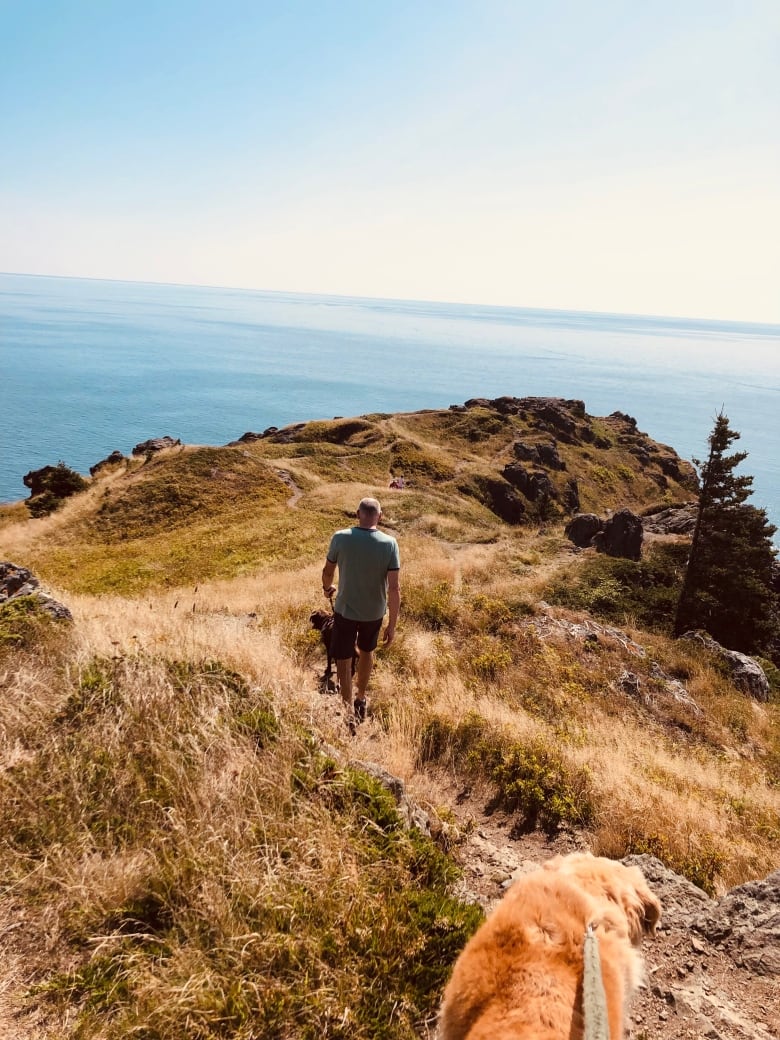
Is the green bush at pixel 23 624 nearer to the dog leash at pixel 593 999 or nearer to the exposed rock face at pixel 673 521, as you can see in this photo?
the dog leash at pixel 593 999

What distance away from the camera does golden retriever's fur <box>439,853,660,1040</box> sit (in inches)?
82.2

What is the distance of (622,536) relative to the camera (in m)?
37.7

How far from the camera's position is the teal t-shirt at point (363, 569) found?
658cm

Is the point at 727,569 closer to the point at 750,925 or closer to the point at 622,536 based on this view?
the point at 622,536

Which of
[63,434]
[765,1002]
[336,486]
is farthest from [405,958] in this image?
[63,434]

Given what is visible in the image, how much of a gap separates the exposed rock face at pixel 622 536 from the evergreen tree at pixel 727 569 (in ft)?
30.8

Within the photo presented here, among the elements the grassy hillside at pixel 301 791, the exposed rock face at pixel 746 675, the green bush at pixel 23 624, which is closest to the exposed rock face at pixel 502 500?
the exposed rock face at pixel 746 675

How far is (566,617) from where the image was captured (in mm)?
14875

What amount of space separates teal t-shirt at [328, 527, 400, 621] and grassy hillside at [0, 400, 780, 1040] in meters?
1.20

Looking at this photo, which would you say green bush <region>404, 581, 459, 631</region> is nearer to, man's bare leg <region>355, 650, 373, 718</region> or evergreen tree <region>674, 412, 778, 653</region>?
man's bare leg <region>355, 650, 373, 718</region>

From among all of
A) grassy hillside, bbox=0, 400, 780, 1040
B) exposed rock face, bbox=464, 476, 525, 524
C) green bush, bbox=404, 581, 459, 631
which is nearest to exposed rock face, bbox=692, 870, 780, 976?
grassy hillside, bbox=0, 400, 780, 1040

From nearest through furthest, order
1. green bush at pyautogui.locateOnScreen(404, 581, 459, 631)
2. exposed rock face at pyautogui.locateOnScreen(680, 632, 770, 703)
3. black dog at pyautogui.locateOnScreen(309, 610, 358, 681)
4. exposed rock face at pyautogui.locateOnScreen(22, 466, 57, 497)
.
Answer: black dog at pyautogui.locateOnScreen(309, 610, 358, 681)
green bush at pyautogui.locateOnScreen(404, 581, 459, 631)
exposed rock face at pyautogui.locateOnScreen(680, 632, 770, 703)
exposed rock face at pyautogui.locateOnScreen(22, 466, 57, 497)

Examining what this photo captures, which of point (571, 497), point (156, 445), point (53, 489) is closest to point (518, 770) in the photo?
point (53, 489)

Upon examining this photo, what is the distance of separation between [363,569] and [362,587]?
0.24 meters
